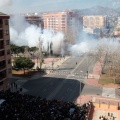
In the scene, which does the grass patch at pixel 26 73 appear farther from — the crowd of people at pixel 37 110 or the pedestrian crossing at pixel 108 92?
the crowd of people at pixel 37 110

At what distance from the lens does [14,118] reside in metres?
23.1

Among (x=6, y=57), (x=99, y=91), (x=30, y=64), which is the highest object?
(x=6, y=57)

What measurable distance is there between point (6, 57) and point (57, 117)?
46.6 ft

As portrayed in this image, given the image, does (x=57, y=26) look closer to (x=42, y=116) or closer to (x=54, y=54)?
(x=54, y=54)

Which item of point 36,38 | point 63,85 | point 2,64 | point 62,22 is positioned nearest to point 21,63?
point 63,85

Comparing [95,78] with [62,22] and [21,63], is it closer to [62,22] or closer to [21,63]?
[21,63]

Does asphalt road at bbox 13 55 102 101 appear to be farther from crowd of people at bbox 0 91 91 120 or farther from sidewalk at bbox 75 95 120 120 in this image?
crowd of people at bbox 0 91 91 120

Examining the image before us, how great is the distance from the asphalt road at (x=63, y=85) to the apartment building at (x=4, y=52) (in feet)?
14.5

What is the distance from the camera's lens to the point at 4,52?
33.3 metres

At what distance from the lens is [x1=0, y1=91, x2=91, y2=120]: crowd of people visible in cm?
2344

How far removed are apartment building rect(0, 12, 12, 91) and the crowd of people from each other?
18.8ft

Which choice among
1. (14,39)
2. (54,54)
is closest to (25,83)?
(54,54)

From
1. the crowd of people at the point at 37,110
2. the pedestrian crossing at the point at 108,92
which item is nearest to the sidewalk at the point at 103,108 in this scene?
the crowd of people at the point at 37,110

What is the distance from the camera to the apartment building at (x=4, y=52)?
32.5 m
